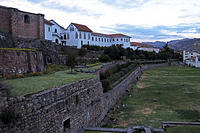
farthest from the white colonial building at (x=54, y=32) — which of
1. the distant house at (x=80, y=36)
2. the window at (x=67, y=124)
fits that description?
the window at (x=67, y=124)

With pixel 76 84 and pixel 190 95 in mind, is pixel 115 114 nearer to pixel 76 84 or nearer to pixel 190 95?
pixel 76 84

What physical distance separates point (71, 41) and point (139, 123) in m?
38.1

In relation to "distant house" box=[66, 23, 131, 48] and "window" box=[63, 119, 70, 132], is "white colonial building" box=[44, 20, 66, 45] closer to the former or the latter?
"distant house" box=[66, 23, 131, 48]

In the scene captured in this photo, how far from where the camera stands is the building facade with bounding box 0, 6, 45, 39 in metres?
16.6

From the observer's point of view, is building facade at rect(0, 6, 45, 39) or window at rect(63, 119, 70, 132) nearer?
A: window at rect(63, 119, 70, 132)

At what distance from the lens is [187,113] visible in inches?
457

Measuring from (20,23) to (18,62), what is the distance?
980 centimetres

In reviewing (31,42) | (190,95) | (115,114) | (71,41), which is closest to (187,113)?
(115,114)

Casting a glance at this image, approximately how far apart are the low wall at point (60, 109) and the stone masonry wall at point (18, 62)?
3.17m

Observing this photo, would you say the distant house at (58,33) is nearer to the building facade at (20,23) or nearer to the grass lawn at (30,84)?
the building facade at (20,23)

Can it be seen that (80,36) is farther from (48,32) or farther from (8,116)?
(8,116)

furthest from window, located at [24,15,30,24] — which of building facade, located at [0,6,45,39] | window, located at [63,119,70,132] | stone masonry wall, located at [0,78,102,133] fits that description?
window, located at [63,119,70,132]

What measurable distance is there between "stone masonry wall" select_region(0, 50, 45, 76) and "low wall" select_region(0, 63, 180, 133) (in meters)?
3.17

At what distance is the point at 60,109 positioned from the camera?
6.71 metres
